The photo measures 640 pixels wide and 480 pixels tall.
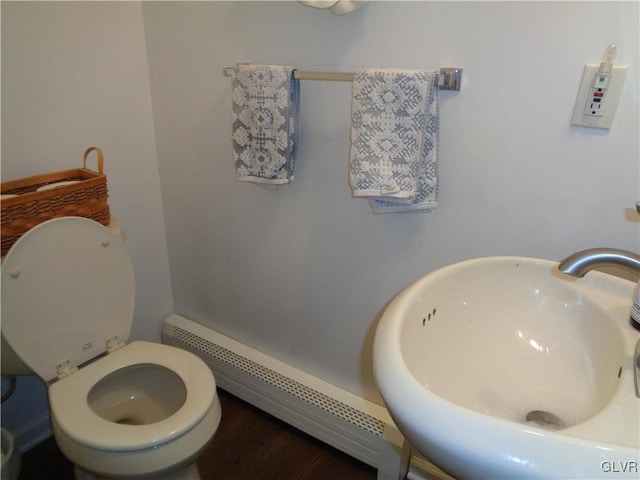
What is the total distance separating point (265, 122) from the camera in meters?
1.29

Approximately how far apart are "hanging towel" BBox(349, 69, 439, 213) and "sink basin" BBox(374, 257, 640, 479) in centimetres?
29

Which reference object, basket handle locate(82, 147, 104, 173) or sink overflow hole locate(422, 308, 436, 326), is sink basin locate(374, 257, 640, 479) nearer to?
sink overflow hole locate(422, 308, 436, 326)

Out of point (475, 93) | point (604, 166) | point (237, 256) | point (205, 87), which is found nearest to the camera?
point (604, 166)

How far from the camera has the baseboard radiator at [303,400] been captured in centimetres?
141

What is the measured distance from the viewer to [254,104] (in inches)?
51.0

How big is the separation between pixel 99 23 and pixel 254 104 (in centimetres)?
62

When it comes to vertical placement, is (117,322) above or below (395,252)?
below

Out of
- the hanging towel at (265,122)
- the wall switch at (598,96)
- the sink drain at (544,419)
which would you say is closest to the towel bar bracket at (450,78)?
the wall switch at (598,96)

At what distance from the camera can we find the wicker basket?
1.18 m

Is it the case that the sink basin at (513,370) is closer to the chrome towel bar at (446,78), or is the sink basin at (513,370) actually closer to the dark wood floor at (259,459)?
the chrome towel bar at (446,78)

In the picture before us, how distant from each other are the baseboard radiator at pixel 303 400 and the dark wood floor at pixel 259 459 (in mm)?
66

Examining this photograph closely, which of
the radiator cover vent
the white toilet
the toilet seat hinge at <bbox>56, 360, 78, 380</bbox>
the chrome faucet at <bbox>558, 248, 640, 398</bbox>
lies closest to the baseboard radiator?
the radiator cover vent

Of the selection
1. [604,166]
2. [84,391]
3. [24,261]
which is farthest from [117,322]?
[604,166]

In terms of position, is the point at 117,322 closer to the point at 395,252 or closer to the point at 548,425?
the point at 395,252
